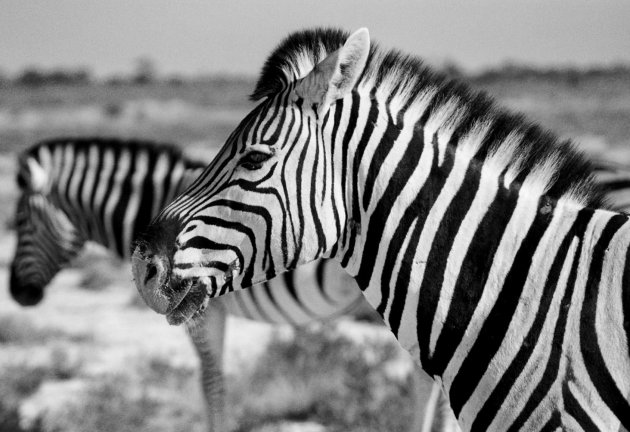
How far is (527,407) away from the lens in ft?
6.77

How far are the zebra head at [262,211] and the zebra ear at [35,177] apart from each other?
404cm

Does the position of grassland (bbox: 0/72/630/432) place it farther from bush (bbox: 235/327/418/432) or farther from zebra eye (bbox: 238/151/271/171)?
zebra eye (bbox: 238/151/271/171)

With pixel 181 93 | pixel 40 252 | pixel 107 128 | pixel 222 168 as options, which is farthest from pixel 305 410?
pixel 181 93

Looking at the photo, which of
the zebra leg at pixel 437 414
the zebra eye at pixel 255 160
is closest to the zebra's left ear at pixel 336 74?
the zebra eye at pixel 255 160

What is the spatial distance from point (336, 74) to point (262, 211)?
49 cm

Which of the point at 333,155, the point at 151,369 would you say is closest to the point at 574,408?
the point at 333,155

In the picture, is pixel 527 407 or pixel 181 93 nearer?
pixel 527 407

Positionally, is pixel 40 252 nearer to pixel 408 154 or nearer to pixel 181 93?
pixel 408 154

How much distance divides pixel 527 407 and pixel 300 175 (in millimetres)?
975

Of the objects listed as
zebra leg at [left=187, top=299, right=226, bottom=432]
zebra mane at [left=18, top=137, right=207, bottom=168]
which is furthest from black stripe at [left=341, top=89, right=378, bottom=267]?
zebra mane at [left=18, top=137, right=207, bottom=168]

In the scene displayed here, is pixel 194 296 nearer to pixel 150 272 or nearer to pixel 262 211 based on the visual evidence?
pixel 150 272

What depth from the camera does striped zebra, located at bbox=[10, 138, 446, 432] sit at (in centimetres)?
512

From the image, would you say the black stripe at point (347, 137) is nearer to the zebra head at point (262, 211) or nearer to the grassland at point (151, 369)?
the zebra head at point (262, 211)

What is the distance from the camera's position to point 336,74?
219 cm
